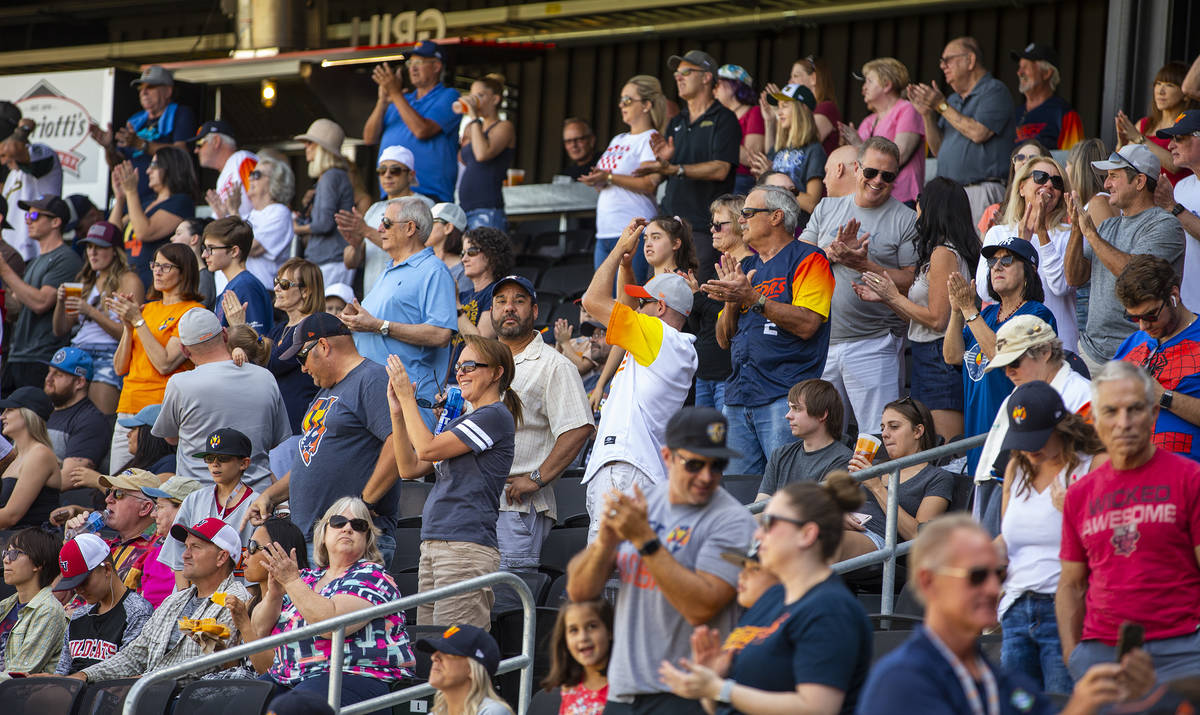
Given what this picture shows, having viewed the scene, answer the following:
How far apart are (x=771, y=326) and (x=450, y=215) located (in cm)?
290

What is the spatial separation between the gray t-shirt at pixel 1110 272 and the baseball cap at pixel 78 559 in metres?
4.46

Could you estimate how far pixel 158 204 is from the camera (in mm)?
10562

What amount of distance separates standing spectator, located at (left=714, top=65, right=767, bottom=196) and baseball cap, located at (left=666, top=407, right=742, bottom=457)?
628 centimetres

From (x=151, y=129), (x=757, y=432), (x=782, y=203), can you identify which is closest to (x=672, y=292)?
(x=757, y=432)

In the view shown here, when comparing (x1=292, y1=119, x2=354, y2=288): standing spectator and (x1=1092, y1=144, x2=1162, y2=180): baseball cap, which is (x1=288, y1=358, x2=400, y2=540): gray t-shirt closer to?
(x1=1092, y1=144, x2=1162, y2=180): baseball cap

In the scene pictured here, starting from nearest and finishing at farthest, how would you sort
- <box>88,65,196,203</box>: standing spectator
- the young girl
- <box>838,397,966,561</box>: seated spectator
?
the young girl < <box>838,397,966,561</box>: seated spectator < <box>88,65,196,203</box>: standing spectator

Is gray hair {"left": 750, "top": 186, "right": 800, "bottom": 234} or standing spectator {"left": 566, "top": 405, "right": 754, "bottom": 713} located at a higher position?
gray hair {"left": 750, "top": 186, "right": 800, "bottom": 234}

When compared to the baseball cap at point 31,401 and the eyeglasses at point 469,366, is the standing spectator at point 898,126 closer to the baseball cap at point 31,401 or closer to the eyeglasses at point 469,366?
the eyeglasses at point 469,366

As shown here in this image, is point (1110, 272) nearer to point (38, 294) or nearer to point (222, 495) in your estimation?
point (222, 495)

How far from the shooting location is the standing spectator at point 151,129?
11.7 meters

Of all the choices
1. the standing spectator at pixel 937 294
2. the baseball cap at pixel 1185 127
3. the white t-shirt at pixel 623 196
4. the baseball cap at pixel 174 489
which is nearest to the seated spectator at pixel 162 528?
the baseball cap at pixel 174 489

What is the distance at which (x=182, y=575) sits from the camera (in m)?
6.68

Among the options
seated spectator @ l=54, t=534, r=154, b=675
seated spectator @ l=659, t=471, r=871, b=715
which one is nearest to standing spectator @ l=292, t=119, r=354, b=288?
seated spectator @ l=54, t=534, r=154, b=675

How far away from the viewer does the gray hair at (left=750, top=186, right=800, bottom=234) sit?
7215mm
